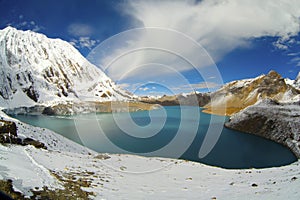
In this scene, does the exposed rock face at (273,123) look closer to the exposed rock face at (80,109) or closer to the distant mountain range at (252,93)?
the distant mountain range at (252,93)

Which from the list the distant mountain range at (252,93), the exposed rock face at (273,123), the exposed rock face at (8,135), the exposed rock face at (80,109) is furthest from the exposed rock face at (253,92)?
the exposed rock face at (8,135)

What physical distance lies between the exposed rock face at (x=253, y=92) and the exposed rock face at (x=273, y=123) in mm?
58277

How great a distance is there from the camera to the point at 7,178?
6945mm

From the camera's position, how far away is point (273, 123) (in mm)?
54375

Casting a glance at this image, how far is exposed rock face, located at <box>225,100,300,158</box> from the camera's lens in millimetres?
45125

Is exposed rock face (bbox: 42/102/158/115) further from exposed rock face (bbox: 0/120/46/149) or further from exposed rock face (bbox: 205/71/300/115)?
exposed rock face (bbox: 0/120/46/149)

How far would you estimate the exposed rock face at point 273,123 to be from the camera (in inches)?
1777

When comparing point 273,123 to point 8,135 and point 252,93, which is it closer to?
point 8,135

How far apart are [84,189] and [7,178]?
305cm

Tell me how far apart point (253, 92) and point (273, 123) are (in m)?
119

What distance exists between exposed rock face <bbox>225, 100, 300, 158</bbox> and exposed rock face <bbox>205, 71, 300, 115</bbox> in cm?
5828

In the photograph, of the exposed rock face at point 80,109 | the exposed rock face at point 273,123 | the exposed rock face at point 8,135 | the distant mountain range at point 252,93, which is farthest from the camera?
the exposed rock face at point 80,109

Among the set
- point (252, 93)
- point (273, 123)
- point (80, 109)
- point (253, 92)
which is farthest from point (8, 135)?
point (253, 92)

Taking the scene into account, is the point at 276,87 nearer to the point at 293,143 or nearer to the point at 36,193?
the point at 293,143
